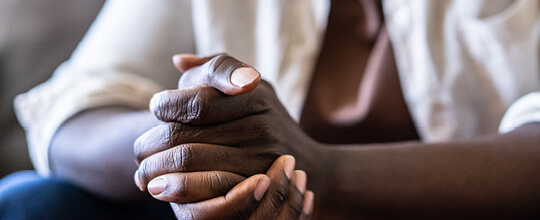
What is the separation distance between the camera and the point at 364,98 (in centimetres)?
52

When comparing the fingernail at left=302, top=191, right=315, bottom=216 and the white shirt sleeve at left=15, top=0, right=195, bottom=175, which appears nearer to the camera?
the fingernail at left=302, top=191, right=315, bottom=216

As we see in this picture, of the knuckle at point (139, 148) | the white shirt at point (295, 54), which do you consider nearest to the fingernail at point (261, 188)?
the knuckle at point (139, 148)

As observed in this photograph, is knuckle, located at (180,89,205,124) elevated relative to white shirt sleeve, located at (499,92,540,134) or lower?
elevated

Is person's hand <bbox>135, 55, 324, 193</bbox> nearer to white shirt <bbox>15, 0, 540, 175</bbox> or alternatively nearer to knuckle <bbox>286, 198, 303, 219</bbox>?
knuckle <bbox>286, 198, 303, 219</bbox>

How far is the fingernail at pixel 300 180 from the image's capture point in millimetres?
312

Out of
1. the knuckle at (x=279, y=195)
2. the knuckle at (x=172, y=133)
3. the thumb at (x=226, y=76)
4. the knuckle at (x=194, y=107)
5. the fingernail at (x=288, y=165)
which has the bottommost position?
the knuckle at (x=279, y=195)

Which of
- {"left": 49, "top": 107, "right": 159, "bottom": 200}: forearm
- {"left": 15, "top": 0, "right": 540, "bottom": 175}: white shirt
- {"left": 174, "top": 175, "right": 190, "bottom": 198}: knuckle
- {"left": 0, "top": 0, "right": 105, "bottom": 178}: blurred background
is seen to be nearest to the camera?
{"left": 174, "top": 175, "right": 190, "bottom": 198}: knuckle

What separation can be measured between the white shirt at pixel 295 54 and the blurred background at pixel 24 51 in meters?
0.17

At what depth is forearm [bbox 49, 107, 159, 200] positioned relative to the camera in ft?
1.25

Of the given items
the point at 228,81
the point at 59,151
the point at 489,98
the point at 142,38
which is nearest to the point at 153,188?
the point at 228,81

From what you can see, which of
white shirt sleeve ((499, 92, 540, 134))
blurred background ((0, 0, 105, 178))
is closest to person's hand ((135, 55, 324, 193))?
white shirt sleeve ((499, 92, 540, 134))

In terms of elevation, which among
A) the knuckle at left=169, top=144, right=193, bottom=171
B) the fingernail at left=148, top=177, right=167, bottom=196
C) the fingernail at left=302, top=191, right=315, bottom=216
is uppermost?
the knuckle at left=169, top=144, right=193, bottom=171

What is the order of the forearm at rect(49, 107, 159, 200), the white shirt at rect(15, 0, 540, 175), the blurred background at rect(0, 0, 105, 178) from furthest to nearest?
the blurred background at rect(0, 0, 105, 178), the white shirt at rect(15, 0, 540, 175), the forearm at rect(49, 107, 159, 200)

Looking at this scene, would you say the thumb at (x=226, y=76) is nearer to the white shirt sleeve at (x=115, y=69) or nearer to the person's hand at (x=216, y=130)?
the person's hand at (x=216, y=130)
